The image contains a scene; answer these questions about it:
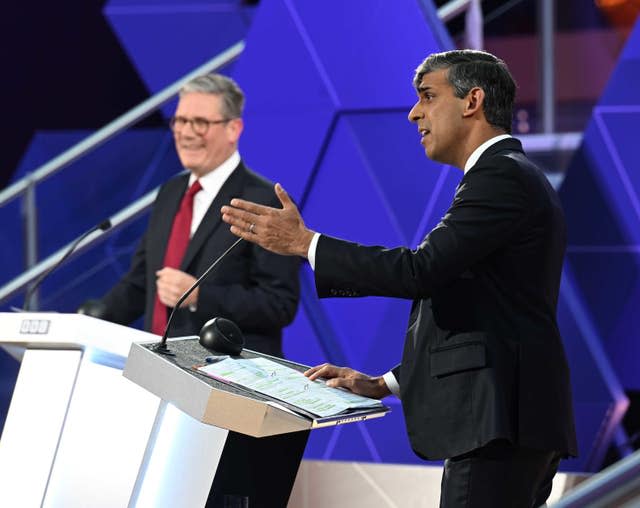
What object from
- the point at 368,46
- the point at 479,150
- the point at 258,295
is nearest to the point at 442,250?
the point at 479,150

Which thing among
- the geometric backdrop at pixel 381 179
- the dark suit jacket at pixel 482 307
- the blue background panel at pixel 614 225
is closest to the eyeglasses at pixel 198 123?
the geometric backdrop at pixel 381 179

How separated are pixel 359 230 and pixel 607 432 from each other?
42.9 inches

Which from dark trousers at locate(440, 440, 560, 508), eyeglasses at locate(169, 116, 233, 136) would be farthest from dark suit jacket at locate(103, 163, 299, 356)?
dark trousers at locate(440, 440, 560, 508)

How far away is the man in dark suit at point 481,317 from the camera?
1.93 meters

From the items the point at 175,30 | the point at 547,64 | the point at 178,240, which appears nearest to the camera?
the point at 178,240

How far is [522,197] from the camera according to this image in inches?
77.9

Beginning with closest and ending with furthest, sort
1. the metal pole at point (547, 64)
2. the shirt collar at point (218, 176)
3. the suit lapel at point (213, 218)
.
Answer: the suit lapel at point (213, 218), the shirt collar at point (218, 176), the metal pole at point (547, 64)

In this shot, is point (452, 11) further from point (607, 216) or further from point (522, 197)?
point (522, 197)

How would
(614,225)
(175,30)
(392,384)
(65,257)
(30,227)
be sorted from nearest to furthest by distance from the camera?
(392,384) < (65,257) < (614,225) < (30,227) < (175,30)

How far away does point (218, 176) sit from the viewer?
3.28m

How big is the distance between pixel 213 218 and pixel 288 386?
1245 mm

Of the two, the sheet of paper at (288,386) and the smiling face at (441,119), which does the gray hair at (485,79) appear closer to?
the smiling face at (441,119)

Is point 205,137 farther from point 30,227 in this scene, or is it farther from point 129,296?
point 30,227

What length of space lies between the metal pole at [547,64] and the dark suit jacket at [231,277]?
2320mm
